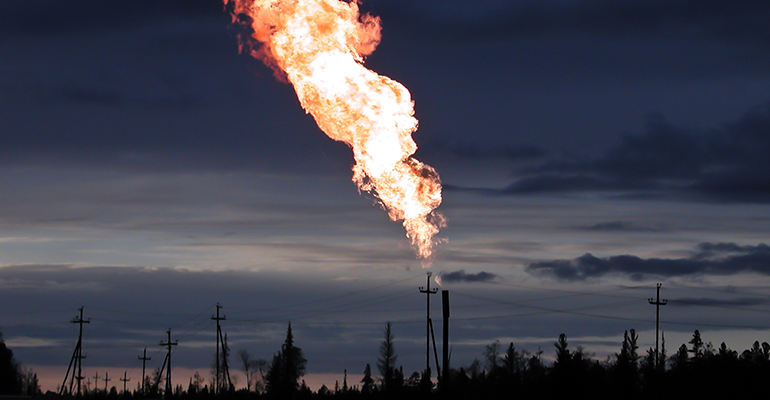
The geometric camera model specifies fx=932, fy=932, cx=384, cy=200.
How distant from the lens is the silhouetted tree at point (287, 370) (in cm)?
12362

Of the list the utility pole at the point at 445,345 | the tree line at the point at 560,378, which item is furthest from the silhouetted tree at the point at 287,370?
the utility pole at the point at 445,345

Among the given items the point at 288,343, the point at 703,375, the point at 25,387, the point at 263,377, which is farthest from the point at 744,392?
the point at 25,387

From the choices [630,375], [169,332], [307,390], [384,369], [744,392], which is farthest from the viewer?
[307,390]

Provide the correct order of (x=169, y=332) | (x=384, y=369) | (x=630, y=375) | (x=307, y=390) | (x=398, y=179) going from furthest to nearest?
1. (x=307, y=390)
2. (x=384, y=369)
3. (x=169, y=332)
4. (x=630, y=375)
5. (x=398, y=179)

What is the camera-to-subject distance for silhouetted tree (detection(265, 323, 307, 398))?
12362 cm

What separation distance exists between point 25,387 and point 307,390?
41816 mm

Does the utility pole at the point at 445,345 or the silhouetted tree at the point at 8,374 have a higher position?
the utility pole at the point at 445,345

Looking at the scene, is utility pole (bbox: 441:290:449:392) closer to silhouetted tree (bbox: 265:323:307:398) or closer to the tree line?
the tree line

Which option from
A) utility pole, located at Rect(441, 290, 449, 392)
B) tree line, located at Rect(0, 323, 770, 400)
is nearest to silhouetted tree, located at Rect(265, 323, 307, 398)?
tree line, located at Rect(0, 323, 770, 400)

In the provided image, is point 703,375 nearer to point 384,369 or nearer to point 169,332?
point 384,369

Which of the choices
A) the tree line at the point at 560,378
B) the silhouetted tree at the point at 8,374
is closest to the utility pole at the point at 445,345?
the tree line at the point at 560,378

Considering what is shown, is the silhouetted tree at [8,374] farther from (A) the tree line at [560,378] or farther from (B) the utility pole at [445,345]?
(B) the utility pole at [445,345]

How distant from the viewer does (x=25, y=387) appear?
5438 inches

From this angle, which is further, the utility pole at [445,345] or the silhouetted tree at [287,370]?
the silhouetted tree at [287,370]
